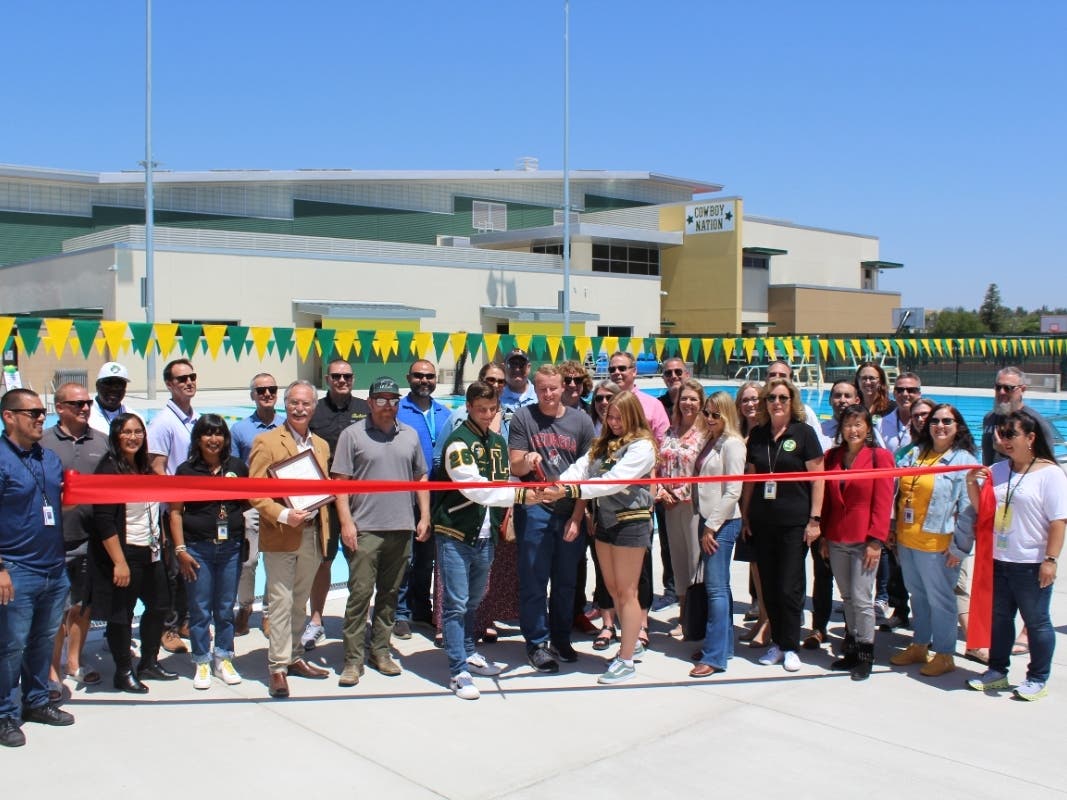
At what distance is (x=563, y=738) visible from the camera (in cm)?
456

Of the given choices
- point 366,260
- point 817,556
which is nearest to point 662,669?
point 817,556

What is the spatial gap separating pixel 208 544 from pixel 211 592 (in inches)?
11.1

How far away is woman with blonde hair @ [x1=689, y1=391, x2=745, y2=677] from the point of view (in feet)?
18.2

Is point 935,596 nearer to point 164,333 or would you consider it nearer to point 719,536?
point 719,536

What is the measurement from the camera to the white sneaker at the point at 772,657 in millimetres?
5688

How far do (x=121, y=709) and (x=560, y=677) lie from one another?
2377 millimetres

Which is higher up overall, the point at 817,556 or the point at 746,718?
the point at 817,556

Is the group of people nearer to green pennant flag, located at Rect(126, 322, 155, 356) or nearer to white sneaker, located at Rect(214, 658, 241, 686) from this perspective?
white sneaker, located at Rect(214, 658, 241, 686)

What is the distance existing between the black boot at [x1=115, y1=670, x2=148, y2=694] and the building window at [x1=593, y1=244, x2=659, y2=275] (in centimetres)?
4270

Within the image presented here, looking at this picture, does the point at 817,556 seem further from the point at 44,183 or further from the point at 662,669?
the point at 44,183

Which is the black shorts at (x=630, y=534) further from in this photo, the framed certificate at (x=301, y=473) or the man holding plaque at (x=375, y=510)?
the framed certificate at (x=301, y=473)

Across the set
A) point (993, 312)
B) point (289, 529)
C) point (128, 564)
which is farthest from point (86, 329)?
point (993, 312)

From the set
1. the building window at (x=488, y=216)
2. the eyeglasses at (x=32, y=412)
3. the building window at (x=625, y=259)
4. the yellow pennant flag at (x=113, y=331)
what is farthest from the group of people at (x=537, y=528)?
the building window at (x=488, y=216)

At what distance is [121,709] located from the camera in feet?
16.0
